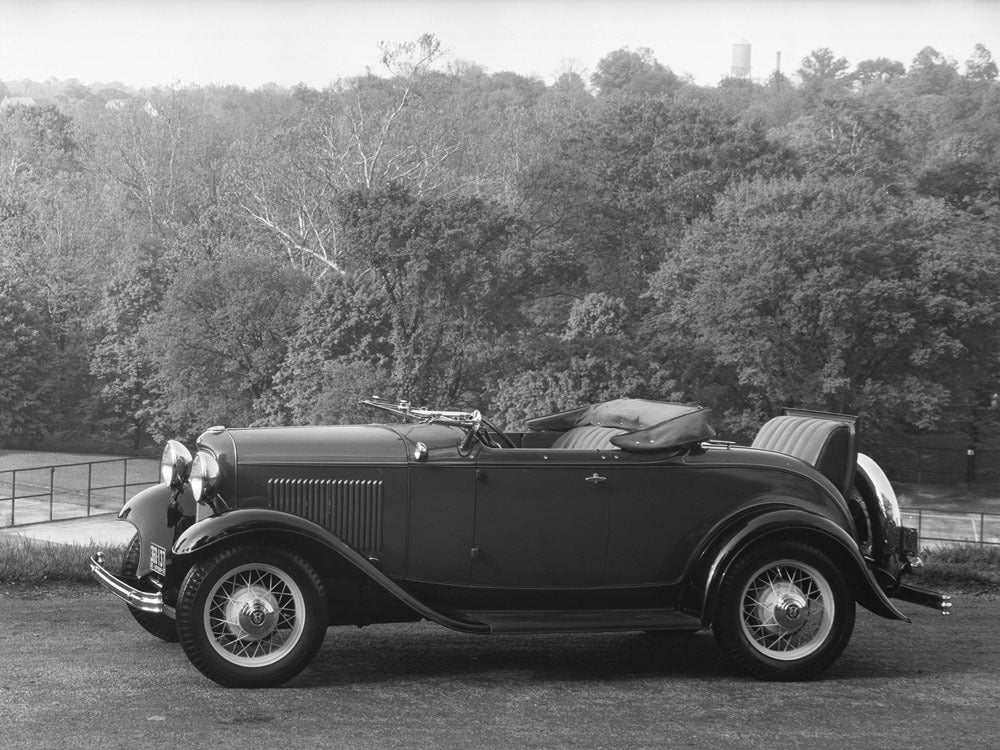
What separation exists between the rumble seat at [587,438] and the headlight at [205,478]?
6.62 ft

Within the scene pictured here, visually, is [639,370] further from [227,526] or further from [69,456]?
[227,526]

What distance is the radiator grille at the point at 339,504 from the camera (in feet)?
21.3

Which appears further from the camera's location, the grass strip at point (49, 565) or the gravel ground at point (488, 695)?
the grass strip at point (49, 565)

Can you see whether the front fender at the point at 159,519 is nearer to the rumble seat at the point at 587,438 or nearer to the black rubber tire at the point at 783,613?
the rumble seat at the point at 587,438

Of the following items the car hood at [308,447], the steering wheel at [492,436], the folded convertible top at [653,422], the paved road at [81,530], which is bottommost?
the paved road at [81,530]

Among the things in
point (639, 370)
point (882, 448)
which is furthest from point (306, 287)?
point (882, 448)

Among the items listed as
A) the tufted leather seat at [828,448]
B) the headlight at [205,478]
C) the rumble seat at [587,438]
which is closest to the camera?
the headlight at [205,478]

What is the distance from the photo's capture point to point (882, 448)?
1924 inches

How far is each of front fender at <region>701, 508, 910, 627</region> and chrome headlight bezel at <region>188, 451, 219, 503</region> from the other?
2.68 meters

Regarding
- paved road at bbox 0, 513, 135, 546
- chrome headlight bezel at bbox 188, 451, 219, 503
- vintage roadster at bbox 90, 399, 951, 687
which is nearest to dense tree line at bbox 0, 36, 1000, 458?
paved road at bbox 0, 513, 135, 546

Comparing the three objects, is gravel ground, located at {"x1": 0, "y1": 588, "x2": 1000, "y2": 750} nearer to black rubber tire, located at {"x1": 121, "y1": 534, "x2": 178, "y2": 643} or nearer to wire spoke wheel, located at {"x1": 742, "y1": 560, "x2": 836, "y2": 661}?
black rubber tire, located at {"x1": 121, "y1": 534, "x2": 178, "y2": 643}

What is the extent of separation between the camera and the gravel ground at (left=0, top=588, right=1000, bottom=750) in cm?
534

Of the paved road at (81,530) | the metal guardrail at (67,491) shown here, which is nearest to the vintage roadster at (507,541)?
the paved road at (81,530)

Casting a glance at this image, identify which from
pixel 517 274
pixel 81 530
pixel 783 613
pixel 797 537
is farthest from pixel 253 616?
pixel 517 274
